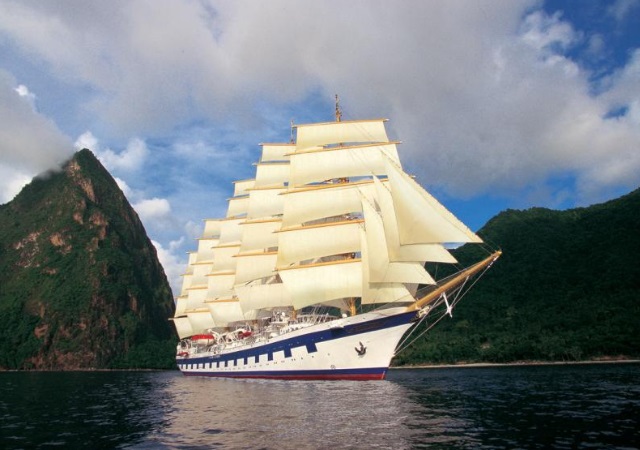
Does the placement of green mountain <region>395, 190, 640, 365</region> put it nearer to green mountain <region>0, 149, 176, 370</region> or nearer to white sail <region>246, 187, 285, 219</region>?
white sail <region>246, 187, 285, 219</region>

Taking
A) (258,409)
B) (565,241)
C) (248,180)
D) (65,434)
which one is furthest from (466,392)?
(565,241)

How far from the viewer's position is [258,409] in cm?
2544

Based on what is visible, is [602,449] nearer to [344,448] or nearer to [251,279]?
[344,448]

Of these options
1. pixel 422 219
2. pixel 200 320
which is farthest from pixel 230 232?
pixel 422 219

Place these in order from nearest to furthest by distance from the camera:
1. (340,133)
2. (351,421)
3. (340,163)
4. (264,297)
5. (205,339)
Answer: (351,421) < (340,163) < (340,133) < (264,297) < (205,339)

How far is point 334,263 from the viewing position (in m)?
46.4

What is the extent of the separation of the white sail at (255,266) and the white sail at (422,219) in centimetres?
2604

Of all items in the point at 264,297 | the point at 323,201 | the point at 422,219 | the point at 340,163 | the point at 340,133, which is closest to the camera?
the point at 422,219

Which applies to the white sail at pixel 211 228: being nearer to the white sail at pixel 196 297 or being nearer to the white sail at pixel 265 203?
the white sail at pixel 196 297

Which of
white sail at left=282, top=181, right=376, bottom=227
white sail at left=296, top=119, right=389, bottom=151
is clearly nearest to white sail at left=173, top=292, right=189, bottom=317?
white sail at left=282, top=181, right=376, bottom=227

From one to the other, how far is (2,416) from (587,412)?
28099 millimetres

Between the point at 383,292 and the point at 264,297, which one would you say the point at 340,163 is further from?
the point at 264,297

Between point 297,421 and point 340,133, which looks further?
point 340,133

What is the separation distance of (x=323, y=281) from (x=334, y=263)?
2.00m
